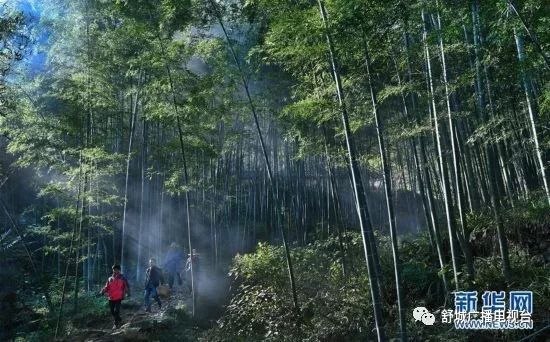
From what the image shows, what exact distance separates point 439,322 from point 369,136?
5902 mm

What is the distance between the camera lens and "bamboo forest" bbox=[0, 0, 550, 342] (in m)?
4.56

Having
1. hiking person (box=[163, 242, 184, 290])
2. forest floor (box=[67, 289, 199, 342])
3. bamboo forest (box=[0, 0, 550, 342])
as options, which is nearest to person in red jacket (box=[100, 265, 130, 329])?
bamboo forest (box=[0, 0, 550, 342])

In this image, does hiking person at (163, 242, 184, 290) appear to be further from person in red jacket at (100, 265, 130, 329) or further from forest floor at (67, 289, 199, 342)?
person in red jacket at (100, 265, 130, 329)

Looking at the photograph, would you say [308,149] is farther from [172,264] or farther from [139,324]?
[172,264]

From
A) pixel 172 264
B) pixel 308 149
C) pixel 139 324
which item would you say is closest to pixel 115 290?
pixel 139 324

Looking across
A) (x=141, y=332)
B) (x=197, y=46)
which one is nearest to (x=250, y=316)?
(x=141, y=332)

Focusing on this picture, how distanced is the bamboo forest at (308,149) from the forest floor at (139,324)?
43 millimetres

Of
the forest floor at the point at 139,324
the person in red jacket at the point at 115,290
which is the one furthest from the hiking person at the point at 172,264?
the person in red jacket at the point at 115,290

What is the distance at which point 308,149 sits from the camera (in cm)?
737

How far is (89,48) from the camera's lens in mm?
9383

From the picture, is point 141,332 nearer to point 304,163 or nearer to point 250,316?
point 250,316

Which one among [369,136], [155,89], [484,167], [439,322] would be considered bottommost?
[439,322]

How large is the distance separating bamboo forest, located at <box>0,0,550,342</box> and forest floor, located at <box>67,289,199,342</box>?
0.04m

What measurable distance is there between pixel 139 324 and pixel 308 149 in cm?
377
